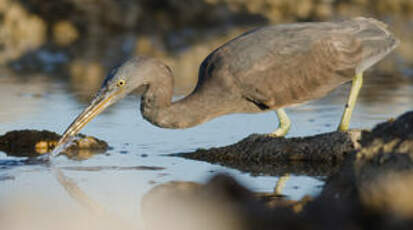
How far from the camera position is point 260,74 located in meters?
7.97

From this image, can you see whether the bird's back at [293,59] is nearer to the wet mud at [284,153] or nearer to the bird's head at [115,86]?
the wet mud at [284,153]

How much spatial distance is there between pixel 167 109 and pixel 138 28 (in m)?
10.9

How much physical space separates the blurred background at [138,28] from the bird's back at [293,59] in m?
5.21

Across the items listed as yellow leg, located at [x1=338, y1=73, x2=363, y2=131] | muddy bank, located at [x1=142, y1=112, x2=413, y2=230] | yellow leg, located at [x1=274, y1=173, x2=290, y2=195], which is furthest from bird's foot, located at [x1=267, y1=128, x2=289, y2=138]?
muddy bank, located at [x1=142, y1=112, x2=413, y2=230]

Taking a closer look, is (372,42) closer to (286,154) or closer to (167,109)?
(286,154)

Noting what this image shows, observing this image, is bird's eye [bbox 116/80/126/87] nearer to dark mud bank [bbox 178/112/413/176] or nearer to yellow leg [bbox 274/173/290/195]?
dark mud bank [bbox 178/112/413/176]

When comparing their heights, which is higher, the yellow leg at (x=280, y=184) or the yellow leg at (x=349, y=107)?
the yellow leg at (x=349, y=107)

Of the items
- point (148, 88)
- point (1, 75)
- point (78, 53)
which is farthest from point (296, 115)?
point (78, 53)

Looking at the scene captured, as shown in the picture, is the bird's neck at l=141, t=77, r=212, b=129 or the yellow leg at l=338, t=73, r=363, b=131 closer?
the bird's neck at l=141, t=77, r=212, b=129

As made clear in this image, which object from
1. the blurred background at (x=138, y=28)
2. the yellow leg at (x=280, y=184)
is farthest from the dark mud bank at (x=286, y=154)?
the blurred background at (x=138, y=28)

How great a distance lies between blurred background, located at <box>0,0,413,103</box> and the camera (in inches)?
589

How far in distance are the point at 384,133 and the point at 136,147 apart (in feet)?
11.1

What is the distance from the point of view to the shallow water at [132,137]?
6723 millimetres

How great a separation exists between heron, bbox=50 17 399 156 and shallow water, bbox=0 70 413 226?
44cm
